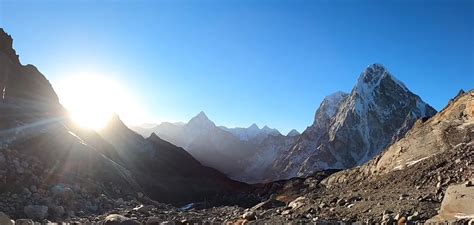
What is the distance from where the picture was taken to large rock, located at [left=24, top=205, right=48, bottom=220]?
30.5 meters

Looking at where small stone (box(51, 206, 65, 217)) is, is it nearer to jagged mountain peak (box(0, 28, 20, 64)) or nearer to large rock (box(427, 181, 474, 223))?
large rock (box(427, 181, 474, 223))

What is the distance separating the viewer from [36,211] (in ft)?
102

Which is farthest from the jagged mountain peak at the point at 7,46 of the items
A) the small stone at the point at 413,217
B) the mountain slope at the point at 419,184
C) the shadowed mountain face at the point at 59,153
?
the small stone at the point at 413,217

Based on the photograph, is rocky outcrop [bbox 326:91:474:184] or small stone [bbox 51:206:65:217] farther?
small stone [bbox 51:206:65:217]

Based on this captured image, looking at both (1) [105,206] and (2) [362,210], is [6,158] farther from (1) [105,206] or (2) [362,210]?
(2) [362,210]

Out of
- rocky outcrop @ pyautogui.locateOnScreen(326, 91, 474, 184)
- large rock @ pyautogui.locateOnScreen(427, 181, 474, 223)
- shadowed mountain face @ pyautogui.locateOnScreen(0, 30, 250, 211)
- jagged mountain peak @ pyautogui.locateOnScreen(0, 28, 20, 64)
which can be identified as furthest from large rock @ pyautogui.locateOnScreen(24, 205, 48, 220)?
jagged mountain peak @ pyautogui.locateOnScreen(0, 28, 20, 64)

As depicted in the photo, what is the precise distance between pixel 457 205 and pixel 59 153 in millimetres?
51927

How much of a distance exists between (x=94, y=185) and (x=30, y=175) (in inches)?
415

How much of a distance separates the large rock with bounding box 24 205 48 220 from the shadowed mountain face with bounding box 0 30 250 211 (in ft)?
5.36

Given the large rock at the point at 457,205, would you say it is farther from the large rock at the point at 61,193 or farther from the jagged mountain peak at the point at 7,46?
the jagged mountain peak at the point at 7,46

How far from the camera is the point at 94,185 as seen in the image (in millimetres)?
51594

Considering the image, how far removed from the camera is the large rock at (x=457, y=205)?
14875mm

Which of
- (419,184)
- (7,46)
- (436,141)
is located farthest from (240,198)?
(419,184)

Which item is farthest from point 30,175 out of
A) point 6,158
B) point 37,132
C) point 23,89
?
point 23,89
